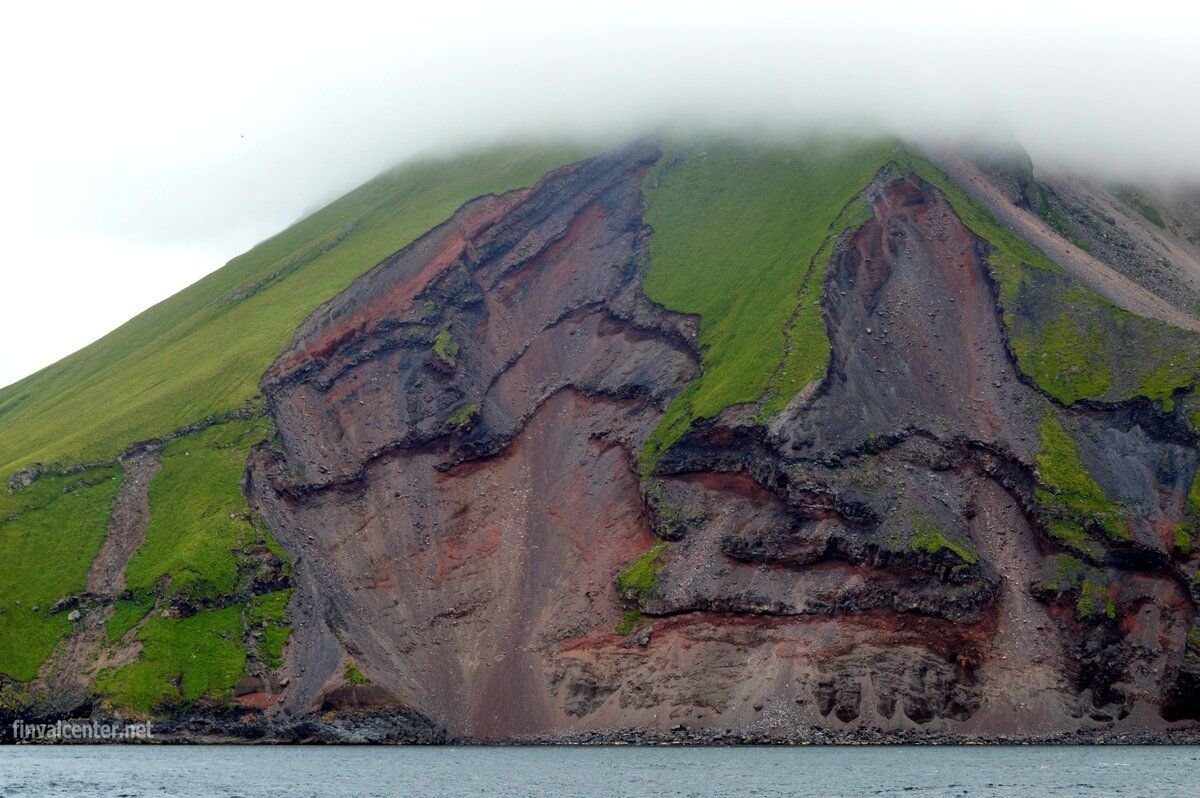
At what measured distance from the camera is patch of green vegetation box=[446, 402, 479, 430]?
191750mm

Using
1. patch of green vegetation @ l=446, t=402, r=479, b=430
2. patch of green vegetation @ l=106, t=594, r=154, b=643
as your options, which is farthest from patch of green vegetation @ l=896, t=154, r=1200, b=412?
patch of green vegetation @ l=106, t=594, r=154, b=643

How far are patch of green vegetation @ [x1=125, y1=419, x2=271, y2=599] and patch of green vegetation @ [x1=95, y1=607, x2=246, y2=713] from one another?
14.5 feet

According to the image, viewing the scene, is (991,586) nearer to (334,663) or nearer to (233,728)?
(334,663)

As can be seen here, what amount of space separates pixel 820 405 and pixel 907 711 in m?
42.6

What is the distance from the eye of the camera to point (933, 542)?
506 feet

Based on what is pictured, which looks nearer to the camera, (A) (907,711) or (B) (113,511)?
(A) (907,711)

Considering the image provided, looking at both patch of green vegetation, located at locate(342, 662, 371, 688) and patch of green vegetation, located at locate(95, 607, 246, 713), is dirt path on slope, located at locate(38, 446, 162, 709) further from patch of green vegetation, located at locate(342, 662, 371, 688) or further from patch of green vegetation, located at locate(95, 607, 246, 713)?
patch of green vegetation, located at locate(342, 662, 371, 688)

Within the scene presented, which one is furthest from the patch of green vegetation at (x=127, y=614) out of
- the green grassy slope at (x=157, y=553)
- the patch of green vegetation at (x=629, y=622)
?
the patch of green vegetation at (x=629, y=622)

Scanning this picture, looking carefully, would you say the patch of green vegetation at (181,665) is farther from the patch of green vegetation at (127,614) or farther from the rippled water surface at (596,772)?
the rippled water surface at (596,772)

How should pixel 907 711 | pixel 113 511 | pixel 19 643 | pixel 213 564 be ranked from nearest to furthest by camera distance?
pixel 907 711 < pixel 19 643 < pixel 213 564 < pixel 113 511

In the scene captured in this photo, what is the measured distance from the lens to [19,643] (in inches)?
6127

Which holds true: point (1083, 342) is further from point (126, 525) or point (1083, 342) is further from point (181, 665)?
point (126, 525)

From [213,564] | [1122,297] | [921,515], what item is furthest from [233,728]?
[1122,297]

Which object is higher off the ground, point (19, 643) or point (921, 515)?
point (19, 643)
